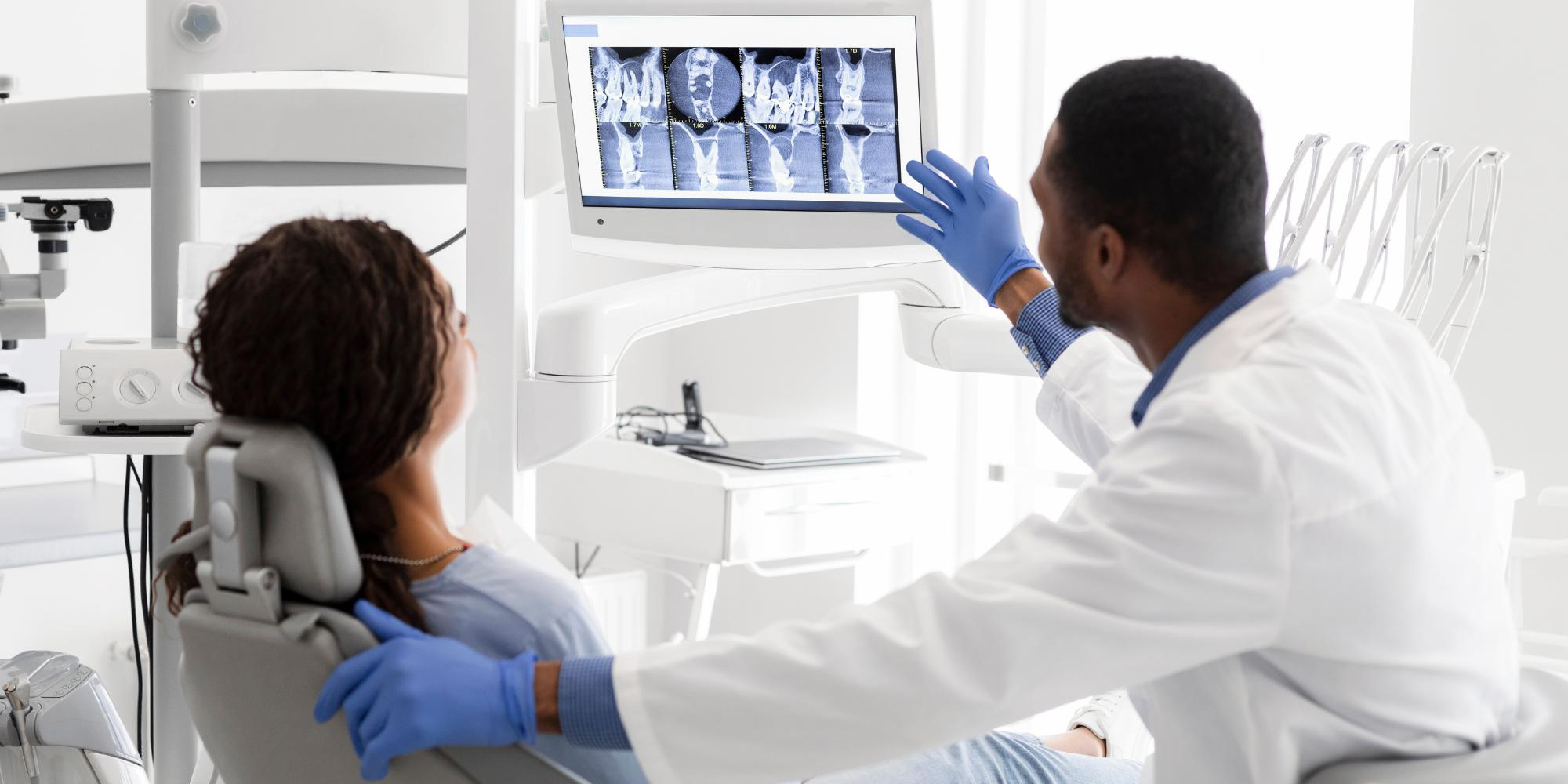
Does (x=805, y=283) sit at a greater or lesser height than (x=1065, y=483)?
greater

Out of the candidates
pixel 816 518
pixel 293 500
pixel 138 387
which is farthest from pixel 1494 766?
pixel 816 518

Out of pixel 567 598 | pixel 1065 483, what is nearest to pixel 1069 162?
pixel 567 598

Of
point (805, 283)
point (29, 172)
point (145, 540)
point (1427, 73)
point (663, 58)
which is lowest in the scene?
point (145, 540)

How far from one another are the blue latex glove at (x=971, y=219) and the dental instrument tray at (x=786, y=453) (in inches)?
39.6

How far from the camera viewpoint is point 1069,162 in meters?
1.24

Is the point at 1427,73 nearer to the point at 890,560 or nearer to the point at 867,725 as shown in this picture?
the point at 890,560

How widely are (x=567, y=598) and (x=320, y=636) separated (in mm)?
200

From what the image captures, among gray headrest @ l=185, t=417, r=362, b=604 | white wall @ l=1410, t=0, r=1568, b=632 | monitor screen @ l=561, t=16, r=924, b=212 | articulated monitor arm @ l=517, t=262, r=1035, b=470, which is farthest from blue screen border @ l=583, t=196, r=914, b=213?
white wall @ l=1410, t=0, r=1568, b=632

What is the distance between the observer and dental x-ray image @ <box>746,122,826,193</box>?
1805 mm

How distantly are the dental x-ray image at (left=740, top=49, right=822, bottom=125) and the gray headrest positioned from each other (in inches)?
36.0

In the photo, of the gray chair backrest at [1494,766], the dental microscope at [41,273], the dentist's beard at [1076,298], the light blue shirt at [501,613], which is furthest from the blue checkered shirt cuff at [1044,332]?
the dental microscope at [41,273]

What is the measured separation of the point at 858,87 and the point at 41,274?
1160 mm

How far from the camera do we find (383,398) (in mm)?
1051

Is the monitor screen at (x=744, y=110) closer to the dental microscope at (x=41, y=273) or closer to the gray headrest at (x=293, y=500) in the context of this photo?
the dental microscope at (x=41, y=273)
